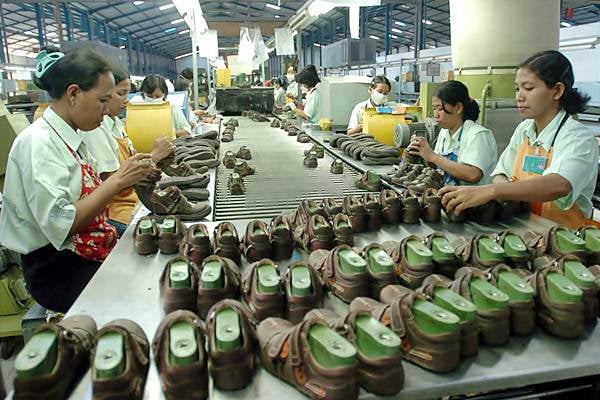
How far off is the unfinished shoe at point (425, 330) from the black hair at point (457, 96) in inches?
66.4

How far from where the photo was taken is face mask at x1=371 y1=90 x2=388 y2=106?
14.7 feet

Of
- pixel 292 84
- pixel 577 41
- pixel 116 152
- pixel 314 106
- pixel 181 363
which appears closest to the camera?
pixel 181 363

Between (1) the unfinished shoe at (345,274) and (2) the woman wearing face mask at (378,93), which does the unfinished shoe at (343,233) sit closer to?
(1) the unfinished shoe at (345,274)

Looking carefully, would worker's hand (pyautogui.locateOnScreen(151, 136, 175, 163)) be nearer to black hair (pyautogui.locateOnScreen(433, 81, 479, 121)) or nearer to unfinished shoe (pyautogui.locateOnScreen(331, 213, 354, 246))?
unfinished shoe (pyautogui.locateOnScreen(331, 213, 354, 246))

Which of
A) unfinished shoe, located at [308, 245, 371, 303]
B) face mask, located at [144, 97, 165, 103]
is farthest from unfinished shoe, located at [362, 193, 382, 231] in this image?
face mask, located at [144, 97, 165, 103]

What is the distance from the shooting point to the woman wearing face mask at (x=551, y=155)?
6.22ft

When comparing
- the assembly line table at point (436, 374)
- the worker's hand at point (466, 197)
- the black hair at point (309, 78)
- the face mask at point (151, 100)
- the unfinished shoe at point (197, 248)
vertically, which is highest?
the black hair at point (309, 78)

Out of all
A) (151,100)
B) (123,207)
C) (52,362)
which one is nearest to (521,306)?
(52,362)

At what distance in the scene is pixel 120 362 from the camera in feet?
3.09

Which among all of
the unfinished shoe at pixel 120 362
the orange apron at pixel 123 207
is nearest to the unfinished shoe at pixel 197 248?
the unfinished shoe at pixel 120 362

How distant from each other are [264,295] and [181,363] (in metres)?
0.31

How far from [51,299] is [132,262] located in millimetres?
460

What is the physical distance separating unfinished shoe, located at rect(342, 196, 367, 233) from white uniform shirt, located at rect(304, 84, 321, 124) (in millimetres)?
4150

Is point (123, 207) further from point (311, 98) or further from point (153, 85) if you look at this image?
point (311, 98)
